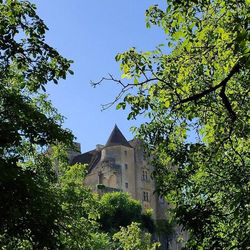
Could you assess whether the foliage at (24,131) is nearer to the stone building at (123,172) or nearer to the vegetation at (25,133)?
the vegetation at (25,133)

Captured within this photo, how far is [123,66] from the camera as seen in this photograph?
28.9 feet

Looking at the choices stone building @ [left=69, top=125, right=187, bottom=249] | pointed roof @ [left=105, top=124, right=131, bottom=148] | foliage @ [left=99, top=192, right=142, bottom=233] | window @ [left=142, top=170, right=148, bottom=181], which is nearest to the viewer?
foliage @ [left=99, top=192, right=142, bottom=233]

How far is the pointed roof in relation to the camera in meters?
74.9

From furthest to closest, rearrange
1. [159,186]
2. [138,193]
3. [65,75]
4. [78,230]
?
[138,193] < [78,230] < [65,75] < [159,186]

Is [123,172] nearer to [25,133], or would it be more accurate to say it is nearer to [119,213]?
[119,213]

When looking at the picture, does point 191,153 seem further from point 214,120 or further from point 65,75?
point 65,75

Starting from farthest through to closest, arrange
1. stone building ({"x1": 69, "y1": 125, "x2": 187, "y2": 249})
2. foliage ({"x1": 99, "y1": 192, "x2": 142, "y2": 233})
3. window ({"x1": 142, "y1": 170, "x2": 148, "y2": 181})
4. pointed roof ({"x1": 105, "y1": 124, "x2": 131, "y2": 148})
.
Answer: window ({"x1": 142, "y1": 170, "x2": 148, "y2": 181}), pointed roof ({"x1": 105, "y1": 124, "x2": 131, "y2": 148}), stone building ({"x1": 69, "y1": 125, "x2": 187, "y2": 249}), foliage ({"x1": 99, "y1": 192, "x2": 142, "y2": 233})

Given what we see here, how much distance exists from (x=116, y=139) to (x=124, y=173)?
19.2 feet

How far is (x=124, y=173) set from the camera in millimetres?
73062

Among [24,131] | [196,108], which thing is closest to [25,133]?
[24,131]

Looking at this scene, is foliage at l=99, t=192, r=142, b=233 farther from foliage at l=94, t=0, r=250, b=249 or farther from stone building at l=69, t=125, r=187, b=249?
foliage at l=94, t=0, r=250, b=249

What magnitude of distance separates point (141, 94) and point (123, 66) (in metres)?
0.68

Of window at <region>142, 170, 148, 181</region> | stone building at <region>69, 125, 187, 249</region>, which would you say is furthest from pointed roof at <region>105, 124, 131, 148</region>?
window at <region>142, 170, 148, 181</region>

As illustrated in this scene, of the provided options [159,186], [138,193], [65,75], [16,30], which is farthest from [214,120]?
[138,193]
